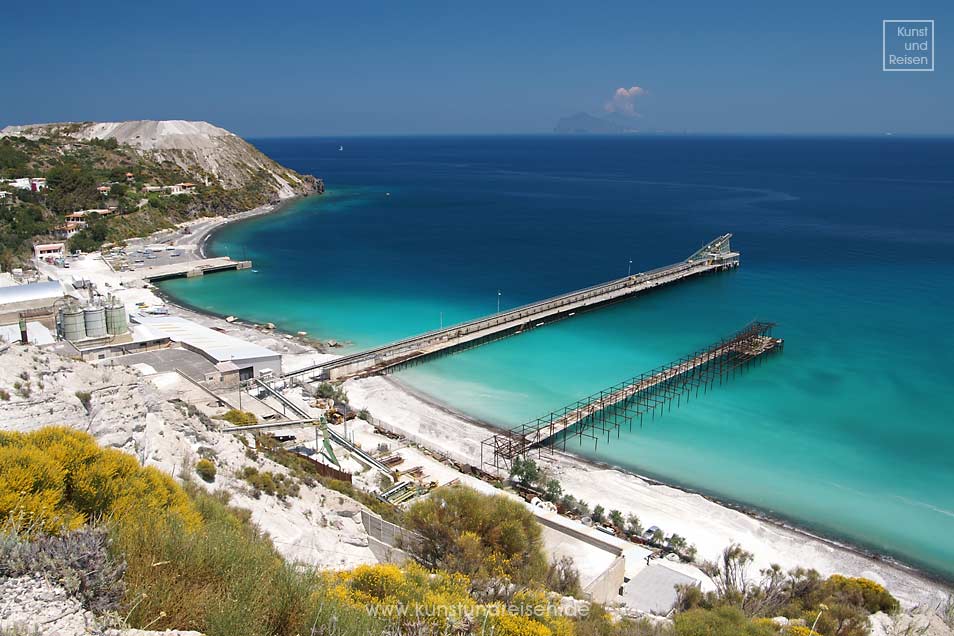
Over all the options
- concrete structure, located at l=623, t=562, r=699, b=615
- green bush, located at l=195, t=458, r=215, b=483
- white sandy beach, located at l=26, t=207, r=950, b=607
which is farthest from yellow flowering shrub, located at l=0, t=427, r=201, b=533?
concrete structure, located at l=623, t=562, r=699, b=615

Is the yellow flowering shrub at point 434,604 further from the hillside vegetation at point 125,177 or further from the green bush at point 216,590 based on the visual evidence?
the hillside vegetation at point 125,177

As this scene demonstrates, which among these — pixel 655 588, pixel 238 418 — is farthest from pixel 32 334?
pixel 655 588

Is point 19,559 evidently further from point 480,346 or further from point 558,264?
point 558,264

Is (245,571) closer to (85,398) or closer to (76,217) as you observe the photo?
(85,398)

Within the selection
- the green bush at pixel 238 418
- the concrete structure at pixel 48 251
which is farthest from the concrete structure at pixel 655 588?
the concrete structure at pixel 48 251

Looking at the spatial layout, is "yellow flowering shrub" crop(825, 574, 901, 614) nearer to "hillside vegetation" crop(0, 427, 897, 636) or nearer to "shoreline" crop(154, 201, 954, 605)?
"hillside vegetation" crop(0, 427, 897, 636)

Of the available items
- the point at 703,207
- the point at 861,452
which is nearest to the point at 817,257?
the point at 703,207
